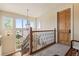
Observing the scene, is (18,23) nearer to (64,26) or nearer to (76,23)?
(64,26)

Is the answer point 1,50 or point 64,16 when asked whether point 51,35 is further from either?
point 1,50

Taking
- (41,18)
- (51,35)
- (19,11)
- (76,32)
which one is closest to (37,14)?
(41,18)

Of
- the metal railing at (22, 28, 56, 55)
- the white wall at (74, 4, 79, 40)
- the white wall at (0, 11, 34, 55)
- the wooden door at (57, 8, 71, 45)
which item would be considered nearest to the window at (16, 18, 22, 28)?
the white wall at (0, 11, 34, 55)

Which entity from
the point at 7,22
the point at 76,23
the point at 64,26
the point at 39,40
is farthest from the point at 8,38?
the point at 76,23

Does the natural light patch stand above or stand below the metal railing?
above

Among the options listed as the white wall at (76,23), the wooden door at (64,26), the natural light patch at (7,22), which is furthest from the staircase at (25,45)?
the white wall at (76,23)

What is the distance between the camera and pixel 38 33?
5.01 feet

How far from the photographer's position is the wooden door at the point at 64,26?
Result: 1463 millimetres

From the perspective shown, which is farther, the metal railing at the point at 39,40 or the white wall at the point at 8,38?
the metal railing at the point at 39,40

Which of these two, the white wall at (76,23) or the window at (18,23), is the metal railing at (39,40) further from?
the white wall at (76,23)

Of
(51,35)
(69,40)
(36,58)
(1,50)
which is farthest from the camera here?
(51,35)

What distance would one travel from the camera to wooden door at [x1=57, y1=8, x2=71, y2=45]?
1463mm

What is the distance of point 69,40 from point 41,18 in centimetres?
47

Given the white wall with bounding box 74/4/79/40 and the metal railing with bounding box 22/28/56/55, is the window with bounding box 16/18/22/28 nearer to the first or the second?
the metal railing with bounding box 22/28/56/55
